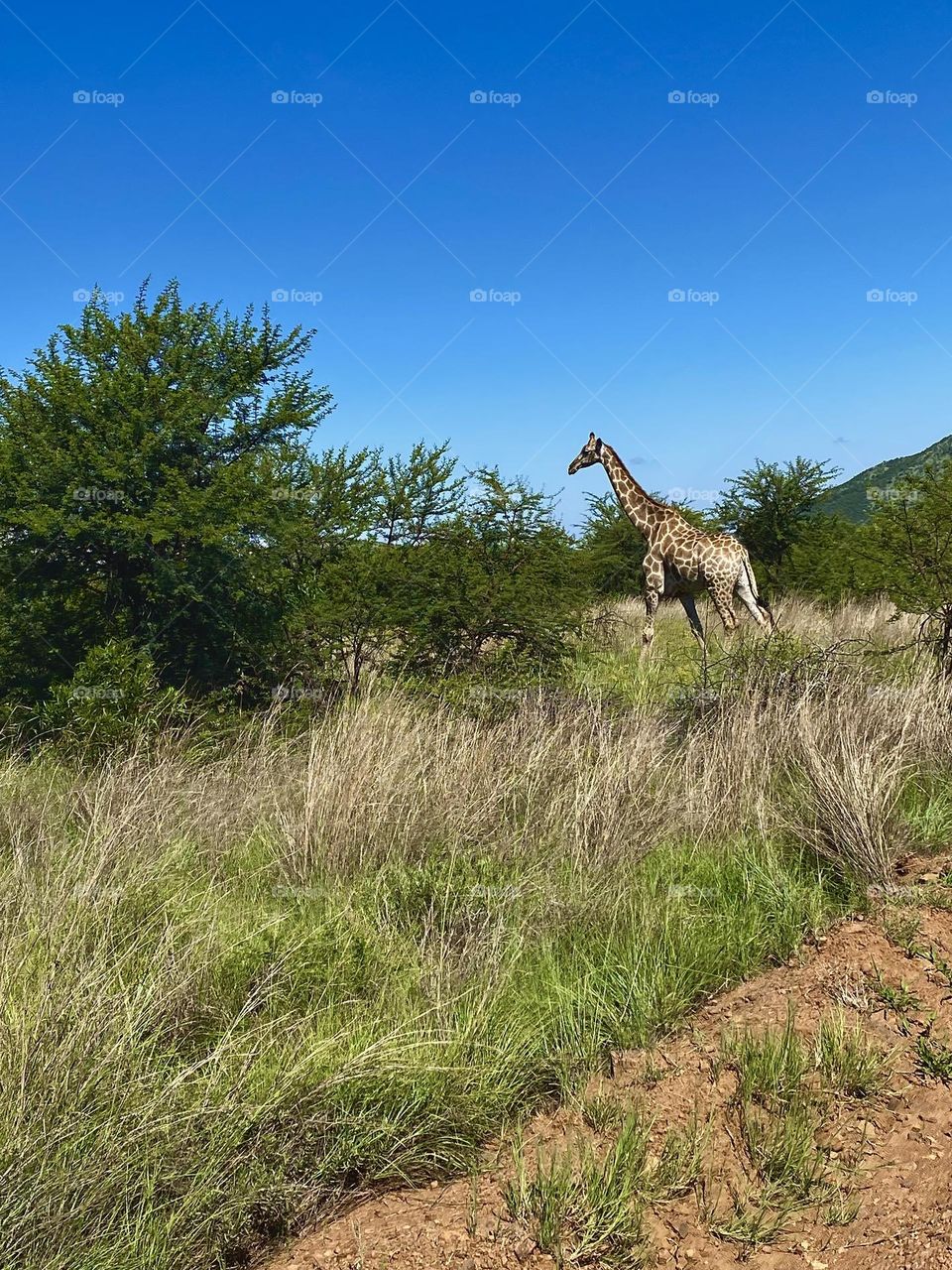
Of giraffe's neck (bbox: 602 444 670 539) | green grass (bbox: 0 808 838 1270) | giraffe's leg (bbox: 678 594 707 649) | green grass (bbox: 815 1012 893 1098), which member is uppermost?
giraffe's neck (bbox: 602 444 670 539)

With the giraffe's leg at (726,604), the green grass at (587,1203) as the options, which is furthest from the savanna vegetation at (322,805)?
the giraffe's leg at (726,604)

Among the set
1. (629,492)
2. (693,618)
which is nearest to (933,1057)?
(693,618)

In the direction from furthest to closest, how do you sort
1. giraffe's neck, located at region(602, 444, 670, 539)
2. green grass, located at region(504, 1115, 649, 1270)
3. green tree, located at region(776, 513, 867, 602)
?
green tree, located at region(776, 513, 867, 602)
giraffe's neck, located at region(602, 444, 670, 539)
green grass, located at region(504, 1115, 649, 1270)

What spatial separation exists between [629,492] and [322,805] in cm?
977

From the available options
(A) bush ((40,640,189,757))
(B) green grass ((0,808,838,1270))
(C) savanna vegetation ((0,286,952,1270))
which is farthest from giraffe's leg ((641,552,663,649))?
(B) green grass ((0,808,838,1270))

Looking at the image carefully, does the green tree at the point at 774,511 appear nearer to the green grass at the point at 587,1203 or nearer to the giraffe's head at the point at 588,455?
the giraffe's head at the point at 588,455

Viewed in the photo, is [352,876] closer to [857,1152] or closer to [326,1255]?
[326,1255]

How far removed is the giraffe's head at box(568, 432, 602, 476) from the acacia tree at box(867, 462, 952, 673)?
435cm

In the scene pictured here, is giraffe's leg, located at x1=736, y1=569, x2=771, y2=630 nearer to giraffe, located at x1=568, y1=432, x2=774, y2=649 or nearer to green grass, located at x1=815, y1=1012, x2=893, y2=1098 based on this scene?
giraffe, located at x1=568, y1=432, x2=774, y2=649

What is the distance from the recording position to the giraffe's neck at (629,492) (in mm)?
13094

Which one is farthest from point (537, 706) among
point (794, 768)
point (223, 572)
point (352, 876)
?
point (223, 572)

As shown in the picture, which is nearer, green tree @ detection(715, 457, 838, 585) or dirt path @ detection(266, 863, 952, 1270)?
dirt path @ detection(266, 863, 952, 1270)

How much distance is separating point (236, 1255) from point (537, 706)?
4655 millimetres

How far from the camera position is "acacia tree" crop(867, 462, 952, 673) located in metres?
8.19
